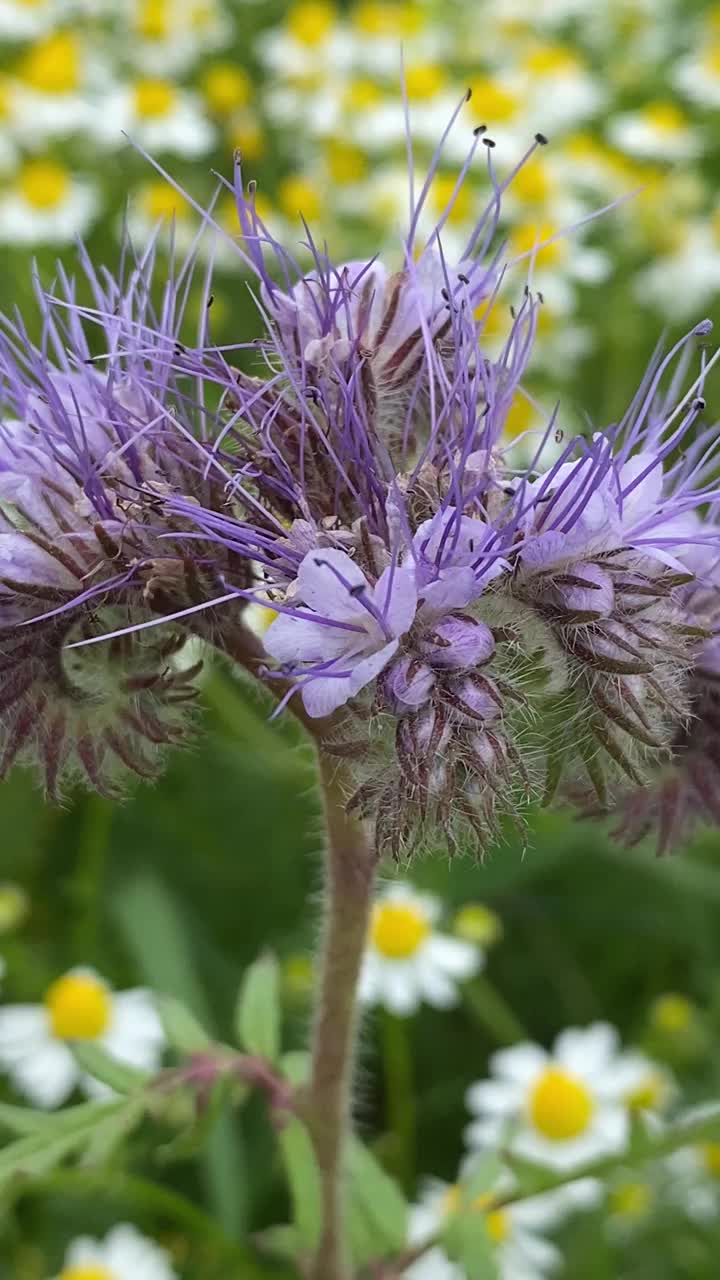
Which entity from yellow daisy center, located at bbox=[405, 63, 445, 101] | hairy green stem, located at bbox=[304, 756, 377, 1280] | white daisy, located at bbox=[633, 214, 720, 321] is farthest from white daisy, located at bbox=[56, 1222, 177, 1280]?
yellow daisy center, located at bbox=[405, 63, 445, 101]

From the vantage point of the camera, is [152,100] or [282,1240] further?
[152,100]

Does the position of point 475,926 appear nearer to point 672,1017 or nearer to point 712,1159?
point 672,1017

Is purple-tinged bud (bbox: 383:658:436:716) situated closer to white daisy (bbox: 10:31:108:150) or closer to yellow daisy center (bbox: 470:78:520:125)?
yellow daisy center (bbox: 470:78:520:125)

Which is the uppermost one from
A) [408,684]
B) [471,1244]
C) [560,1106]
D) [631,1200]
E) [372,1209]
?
[408,684]

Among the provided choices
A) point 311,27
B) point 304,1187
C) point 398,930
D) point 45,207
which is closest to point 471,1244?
point 304,1187

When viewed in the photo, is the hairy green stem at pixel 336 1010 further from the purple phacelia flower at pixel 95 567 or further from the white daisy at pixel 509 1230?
the white daisy at pixel 509 1230

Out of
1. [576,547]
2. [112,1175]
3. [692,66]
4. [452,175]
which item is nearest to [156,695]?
[576,547]

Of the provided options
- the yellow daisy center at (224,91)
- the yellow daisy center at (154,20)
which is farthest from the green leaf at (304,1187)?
the yellow daisy center at (154,20)
